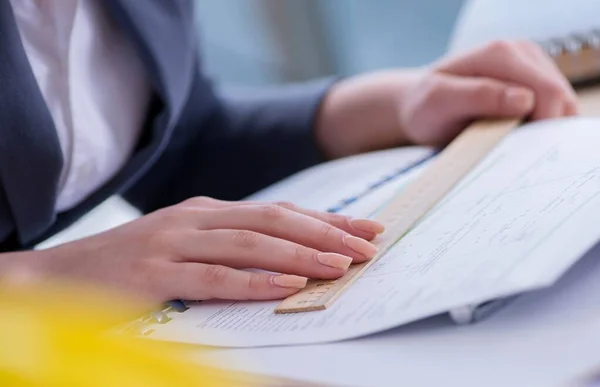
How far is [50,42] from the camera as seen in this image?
0.62 m

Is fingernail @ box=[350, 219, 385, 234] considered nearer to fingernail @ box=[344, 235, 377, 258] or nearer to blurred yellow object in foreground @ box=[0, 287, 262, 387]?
fingernail @ box=[344, 235, 377, 258]

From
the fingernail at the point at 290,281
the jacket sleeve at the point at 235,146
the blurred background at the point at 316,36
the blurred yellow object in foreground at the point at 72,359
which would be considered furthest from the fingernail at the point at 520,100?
the blurred background at the point at 316,36

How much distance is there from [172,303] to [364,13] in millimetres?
1206

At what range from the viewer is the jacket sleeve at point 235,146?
2.72 feet

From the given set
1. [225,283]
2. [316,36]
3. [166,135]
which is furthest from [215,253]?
[316,36]

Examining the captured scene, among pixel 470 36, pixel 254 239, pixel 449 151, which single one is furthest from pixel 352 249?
pixel 470 36

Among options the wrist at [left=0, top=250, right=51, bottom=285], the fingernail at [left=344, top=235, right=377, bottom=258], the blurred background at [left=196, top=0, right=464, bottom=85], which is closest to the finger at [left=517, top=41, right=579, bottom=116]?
the fingernail at [left=344, top=235, right=377, bottom=258]

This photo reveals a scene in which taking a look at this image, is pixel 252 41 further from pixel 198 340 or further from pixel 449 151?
pixel 198 340

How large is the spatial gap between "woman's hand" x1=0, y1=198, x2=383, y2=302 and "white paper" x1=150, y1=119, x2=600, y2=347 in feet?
0.04

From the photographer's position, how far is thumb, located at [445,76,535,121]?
0.68 metres

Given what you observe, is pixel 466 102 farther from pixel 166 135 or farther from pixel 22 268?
pixel 22 268

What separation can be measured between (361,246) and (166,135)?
28 centimetres

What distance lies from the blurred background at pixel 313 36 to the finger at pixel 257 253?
1.10 m

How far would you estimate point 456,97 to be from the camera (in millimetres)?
702
